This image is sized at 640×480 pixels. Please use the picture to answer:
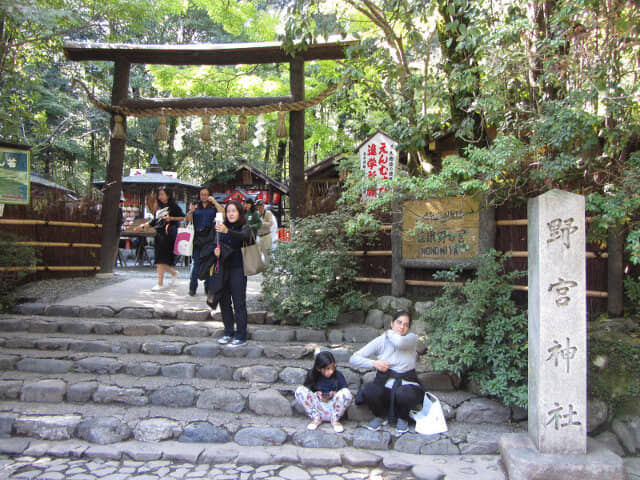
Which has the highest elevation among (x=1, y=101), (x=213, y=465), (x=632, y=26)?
(x=1, y=101)

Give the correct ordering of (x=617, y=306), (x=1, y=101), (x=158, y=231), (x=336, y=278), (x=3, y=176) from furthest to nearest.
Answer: (x=1, y=101)
(x=158, y=231)
(x=3, y=176)
(x=336, y=278)
(x=617, y=306)

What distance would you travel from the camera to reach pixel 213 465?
4445 mm

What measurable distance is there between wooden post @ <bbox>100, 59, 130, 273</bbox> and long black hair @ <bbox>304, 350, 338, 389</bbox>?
7.36 m

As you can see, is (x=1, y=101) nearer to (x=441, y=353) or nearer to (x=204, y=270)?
(x=204, y=270)

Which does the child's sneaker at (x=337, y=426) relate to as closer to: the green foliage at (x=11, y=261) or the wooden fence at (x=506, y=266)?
the wooden fence at (x=506, y=266)

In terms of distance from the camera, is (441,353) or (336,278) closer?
(441,353)

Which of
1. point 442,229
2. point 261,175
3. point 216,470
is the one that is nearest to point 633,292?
point 442,229

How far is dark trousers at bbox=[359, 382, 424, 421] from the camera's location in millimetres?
4875

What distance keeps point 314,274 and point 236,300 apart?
A: 4.34ft

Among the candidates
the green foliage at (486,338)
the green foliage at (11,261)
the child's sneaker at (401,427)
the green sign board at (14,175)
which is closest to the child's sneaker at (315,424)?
the child's sneaker at (401,427)

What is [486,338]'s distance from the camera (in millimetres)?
5277

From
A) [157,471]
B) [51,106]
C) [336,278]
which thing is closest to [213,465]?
[157,471]

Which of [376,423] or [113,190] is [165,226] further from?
[376,423]

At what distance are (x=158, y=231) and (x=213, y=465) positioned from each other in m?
5.44
